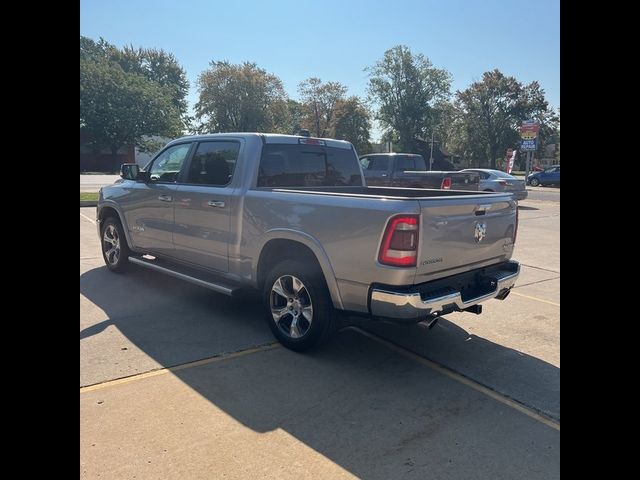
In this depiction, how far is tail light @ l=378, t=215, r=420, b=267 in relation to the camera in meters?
3.58

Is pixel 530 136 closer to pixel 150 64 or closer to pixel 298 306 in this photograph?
pixel 298 306

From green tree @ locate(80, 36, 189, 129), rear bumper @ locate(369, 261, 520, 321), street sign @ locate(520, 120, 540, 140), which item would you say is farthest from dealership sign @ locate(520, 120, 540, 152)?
green tree @ locate(80, 36, 189, 129)

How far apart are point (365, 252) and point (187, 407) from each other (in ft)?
5.43

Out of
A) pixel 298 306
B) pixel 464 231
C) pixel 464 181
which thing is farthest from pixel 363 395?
pixel 464 181

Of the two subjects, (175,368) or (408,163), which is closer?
(175,368)

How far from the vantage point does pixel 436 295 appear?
12.3 ft

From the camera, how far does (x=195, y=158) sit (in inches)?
223

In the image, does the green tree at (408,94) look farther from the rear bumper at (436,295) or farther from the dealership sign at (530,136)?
the rear bumper at (436,295)

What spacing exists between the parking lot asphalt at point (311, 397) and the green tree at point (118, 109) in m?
48.9

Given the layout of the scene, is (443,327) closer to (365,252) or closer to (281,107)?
(365,252)

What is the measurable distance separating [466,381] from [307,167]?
278 cm

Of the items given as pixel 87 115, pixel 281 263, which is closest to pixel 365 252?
pixel 281 263

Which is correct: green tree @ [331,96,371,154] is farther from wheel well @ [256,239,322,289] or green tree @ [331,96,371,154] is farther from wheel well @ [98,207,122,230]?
wheel well @ [256,239,322,289]

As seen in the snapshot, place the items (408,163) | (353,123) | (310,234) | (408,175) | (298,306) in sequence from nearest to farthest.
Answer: (310,234) < (298,306) < (408,175) < (408,163) < (353,123)
